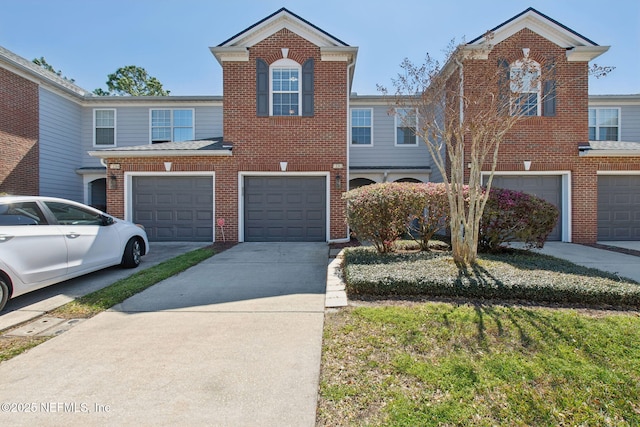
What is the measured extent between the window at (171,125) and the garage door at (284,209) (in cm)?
587

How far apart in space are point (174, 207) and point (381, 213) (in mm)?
7365

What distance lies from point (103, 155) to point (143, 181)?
55.3 inches

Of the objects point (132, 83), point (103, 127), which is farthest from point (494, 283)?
point (132, 83)

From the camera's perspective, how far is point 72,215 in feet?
18.2

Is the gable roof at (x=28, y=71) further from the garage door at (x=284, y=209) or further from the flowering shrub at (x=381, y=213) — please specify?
the flowering shrub at (x=381, y=213)

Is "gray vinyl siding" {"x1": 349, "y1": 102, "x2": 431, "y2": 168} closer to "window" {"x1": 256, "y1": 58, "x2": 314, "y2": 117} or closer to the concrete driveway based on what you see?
"window" {"x1": 256, "y1": 58, "x2": 314, "y2": 117}

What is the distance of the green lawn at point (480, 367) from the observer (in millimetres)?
2279

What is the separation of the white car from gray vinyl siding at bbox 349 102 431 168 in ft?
33.0

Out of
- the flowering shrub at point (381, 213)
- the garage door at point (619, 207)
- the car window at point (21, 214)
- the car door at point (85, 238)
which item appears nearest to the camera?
the car window at point (21, 214)

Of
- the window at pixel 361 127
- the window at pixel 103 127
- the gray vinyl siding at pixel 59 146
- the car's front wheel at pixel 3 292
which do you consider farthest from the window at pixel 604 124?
the gray vinyl siding at pixel 59 146

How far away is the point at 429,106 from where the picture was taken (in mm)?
6203

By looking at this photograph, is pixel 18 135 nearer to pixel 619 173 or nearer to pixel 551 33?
pixel 551 33

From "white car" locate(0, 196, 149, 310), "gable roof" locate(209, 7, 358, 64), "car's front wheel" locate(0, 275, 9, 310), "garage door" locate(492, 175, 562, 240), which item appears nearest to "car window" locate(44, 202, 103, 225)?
"white car" locate(0, 196, 149, 310)

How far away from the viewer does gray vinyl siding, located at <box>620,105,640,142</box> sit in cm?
1409
